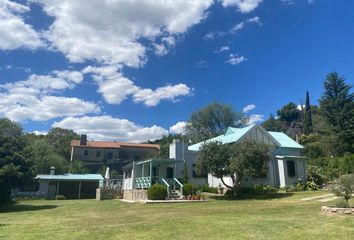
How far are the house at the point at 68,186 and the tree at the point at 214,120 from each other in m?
28.4

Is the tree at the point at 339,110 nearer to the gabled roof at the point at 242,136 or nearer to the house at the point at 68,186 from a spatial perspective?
the gabled roof at the point at 242,136

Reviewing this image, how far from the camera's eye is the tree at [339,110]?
44250 mm

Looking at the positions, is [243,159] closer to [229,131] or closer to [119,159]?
[229,131]

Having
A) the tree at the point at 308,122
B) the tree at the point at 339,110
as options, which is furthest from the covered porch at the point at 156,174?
the tree at the point at 308,122

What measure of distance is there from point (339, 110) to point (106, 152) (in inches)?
2013

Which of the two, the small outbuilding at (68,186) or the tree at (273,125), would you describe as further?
the tree at (273,125)

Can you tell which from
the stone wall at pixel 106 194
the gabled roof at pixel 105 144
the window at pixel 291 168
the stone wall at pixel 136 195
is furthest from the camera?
the gabled roof at pixel 105 144

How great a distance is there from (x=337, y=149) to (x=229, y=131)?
789 inches

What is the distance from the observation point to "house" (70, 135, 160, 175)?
218ft

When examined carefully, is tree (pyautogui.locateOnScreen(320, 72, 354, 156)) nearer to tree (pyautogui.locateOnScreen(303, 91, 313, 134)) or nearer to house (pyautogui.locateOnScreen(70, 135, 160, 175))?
tree (pyautogui.locateOnScreen(303, 91, 313, 134))

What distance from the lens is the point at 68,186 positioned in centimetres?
3947

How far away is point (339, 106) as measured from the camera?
174 ft

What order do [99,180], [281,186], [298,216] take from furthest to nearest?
1. [99,180]
2. [281,186]
3. [298,216]

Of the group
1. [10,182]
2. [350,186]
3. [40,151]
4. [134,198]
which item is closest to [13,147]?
[10,182]
